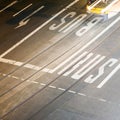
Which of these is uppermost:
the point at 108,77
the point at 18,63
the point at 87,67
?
the point at 18,63

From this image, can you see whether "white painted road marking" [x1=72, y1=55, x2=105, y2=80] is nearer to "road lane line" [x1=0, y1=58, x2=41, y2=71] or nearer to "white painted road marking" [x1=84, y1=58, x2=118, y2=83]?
"white painted road marking" [x1=84, y1=58, x2=118, y2=83]

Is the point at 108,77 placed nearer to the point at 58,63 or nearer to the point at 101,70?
the point at 101,70

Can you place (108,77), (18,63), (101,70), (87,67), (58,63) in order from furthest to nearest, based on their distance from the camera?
(18,63) → (58,63) → (87,67) → (101,70) → (108,77)

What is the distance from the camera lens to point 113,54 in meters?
16.3

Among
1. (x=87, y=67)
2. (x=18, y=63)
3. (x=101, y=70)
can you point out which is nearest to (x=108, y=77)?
(x=101, y=70)

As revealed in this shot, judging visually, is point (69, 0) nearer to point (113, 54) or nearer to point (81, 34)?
point (81, 34)

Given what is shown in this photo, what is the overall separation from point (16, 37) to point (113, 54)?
18.0 ft

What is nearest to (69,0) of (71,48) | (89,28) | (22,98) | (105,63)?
(89,28)

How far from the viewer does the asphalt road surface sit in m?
13.4

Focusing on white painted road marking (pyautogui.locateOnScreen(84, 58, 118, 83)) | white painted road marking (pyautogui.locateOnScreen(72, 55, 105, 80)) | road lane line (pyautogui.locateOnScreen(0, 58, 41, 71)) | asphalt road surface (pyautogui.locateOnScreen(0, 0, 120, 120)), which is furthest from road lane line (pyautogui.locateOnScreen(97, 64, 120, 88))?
road lane line (pyautogui.locateOnScreen(0, 58, 41, 71))

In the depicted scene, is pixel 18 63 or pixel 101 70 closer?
pixel 101 70

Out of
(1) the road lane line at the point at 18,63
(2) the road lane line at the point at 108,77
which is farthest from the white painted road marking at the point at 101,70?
(1) the road lane line at the point at 18,63

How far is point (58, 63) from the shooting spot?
16.2 meters

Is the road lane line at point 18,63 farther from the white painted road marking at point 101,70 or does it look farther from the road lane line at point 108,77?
the road lane line at point 108,77
